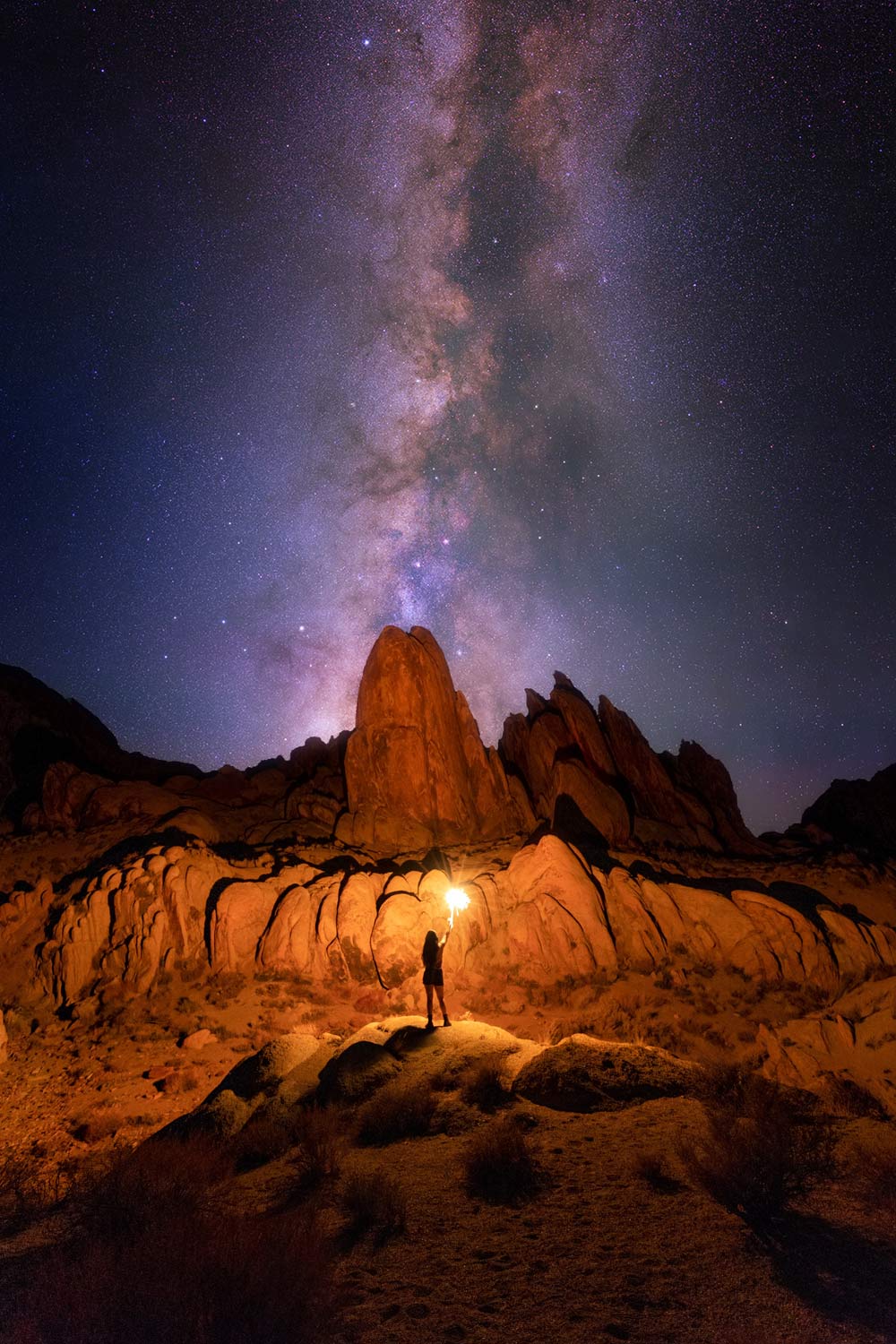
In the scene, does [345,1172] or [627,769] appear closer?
[345,1172]

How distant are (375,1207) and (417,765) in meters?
39.0

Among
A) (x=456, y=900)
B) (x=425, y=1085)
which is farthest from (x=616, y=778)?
(x=425, y=1085)

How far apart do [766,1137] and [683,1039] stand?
10.8 m

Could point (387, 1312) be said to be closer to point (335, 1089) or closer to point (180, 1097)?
point (335, 1089)

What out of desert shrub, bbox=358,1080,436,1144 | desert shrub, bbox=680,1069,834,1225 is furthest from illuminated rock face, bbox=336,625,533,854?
desert shrub, bbox=680,1069,834,1225

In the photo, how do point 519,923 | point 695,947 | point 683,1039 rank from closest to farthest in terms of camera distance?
point 683,1039, point 695,947, point 519,923

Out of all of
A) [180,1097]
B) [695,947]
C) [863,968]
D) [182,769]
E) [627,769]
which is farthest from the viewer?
[182,769]

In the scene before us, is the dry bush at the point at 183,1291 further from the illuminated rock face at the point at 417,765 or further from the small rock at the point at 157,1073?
the illuminated rock face at the point at 417,765

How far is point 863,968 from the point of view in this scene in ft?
66.7

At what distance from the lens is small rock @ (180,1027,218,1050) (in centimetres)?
1727

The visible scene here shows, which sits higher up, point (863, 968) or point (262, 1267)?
point (262, 1267)

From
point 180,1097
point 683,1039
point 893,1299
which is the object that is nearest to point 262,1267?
point 893,1299

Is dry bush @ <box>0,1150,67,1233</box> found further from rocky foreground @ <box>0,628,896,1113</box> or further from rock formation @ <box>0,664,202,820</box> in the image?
rock formation @ <box>0,664,202,820</box>

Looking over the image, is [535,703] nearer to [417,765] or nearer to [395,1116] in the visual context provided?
[417,765]
